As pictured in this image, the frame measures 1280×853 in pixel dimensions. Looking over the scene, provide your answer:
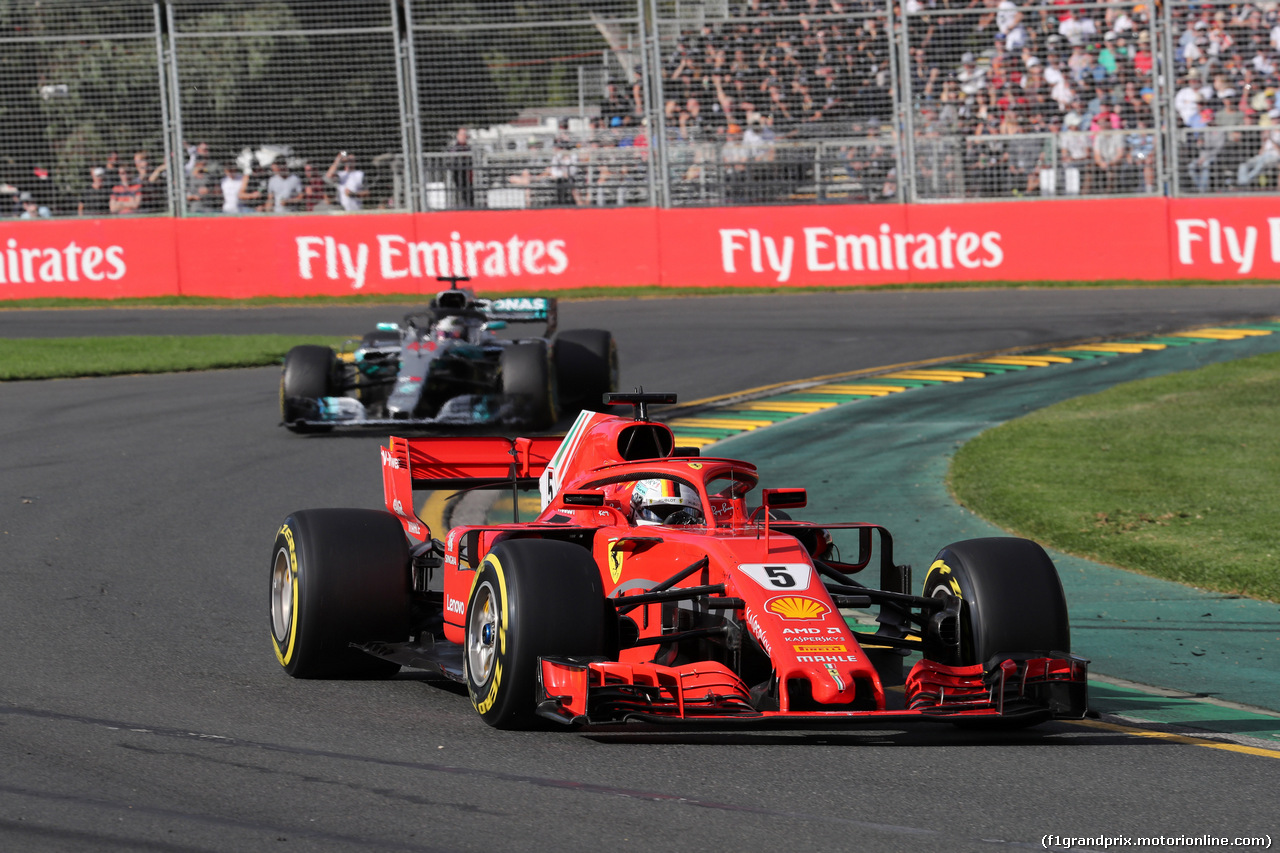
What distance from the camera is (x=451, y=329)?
50.1 feet

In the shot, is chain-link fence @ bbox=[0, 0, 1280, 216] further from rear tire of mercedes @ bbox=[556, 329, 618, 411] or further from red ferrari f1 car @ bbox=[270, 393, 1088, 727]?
red ferrari f1 car @ bbox=[270, 393, 1088, 727]

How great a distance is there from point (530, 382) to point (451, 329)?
1231 mm

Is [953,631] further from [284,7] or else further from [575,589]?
[284,7]

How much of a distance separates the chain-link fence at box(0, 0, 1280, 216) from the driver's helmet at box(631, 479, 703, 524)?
1860cm

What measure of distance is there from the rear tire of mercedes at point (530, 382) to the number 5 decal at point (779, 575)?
8.27 meters

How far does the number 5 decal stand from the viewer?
20.2 ft

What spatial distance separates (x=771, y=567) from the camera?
6.25 meters

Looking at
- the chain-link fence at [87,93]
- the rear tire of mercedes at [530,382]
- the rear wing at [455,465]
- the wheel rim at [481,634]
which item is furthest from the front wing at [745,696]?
the chain-link fence at [87,93]

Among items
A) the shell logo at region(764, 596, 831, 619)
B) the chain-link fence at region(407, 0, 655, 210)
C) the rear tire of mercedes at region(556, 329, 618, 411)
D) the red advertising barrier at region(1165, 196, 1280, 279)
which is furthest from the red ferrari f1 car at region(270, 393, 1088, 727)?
the red advertising barrier at region(1165, 196, 1280, 279)

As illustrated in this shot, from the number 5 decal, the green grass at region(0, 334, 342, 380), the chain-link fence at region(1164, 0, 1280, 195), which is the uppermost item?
the chain-link fence at region(1164, 0, 1280, 195)

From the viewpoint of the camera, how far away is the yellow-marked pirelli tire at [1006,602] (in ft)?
20.7

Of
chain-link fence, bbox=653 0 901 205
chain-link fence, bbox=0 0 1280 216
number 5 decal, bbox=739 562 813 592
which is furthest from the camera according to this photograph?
chain-link fence, bbox=653 0 901 205

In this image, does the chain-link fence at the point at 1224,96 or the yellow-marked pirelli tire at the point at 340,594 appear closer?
the yellow-marked pirelli tire at the point at 340,594

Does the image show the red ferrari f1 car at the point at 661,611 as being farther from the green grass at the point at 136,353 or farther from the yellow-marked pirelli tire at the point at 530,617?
the green grass at the point at 136,353
